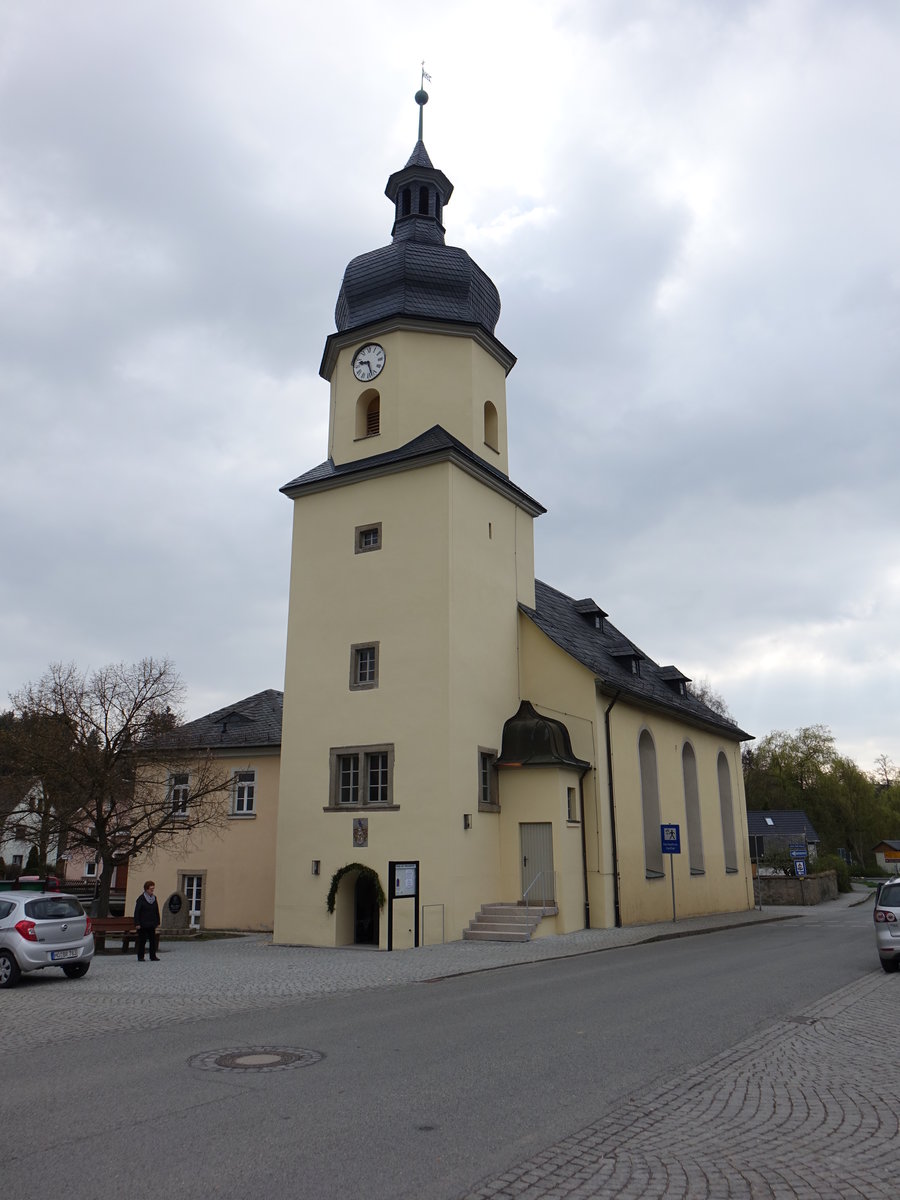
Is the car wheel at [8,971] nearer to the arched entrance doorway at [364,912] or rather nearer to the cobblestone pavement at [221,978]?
the cobblestone pavement at [221,978]

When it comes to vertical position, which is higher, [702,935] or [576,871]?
[576,871]

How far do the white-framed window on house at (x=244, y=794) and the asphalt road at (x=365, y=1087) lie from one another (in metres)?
17.9

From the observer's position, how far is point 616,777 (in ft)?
82.6

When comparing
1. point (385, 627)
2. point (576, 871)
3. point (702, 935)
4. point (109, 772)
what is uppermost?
point (385, 627)

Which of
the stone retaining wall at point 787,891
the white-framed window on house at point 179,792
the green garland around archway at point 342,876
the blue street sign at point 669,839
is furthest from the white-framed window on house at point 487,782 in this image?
the stone retaining wall at point 787,891

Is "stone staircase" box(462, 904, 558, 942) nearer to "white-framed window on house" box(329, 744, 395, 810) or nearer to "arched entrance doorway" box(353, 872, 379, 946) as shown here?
"arched entrance doorway" box(353, 872, 379, 946)

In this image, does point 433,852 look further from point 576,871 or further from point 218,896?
point 218,896

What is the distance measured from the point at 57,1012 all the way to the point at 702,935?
54.2 ft

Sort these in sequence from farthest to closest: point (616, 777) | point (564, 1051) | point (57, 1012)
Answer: point (616, 777), point (57, 1012), point (564, 1051)

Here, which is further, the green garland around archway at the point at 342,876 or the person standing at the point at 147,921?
the green garland around archway at the point at 342,876

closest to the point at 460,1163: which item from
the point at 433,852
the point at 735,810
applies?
the point at 433,852

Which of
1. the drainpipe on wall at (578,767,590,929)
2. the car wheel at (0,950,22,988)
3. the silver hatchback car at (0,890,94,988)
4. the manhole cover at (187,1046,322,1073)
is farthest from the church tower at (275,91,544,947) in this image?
the manhole cover at (187,1046,322,1073)

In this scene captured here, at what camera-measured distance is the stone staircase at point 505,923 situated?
2073 cm

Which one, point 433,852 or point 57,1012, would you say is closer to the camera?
point 57,1012
